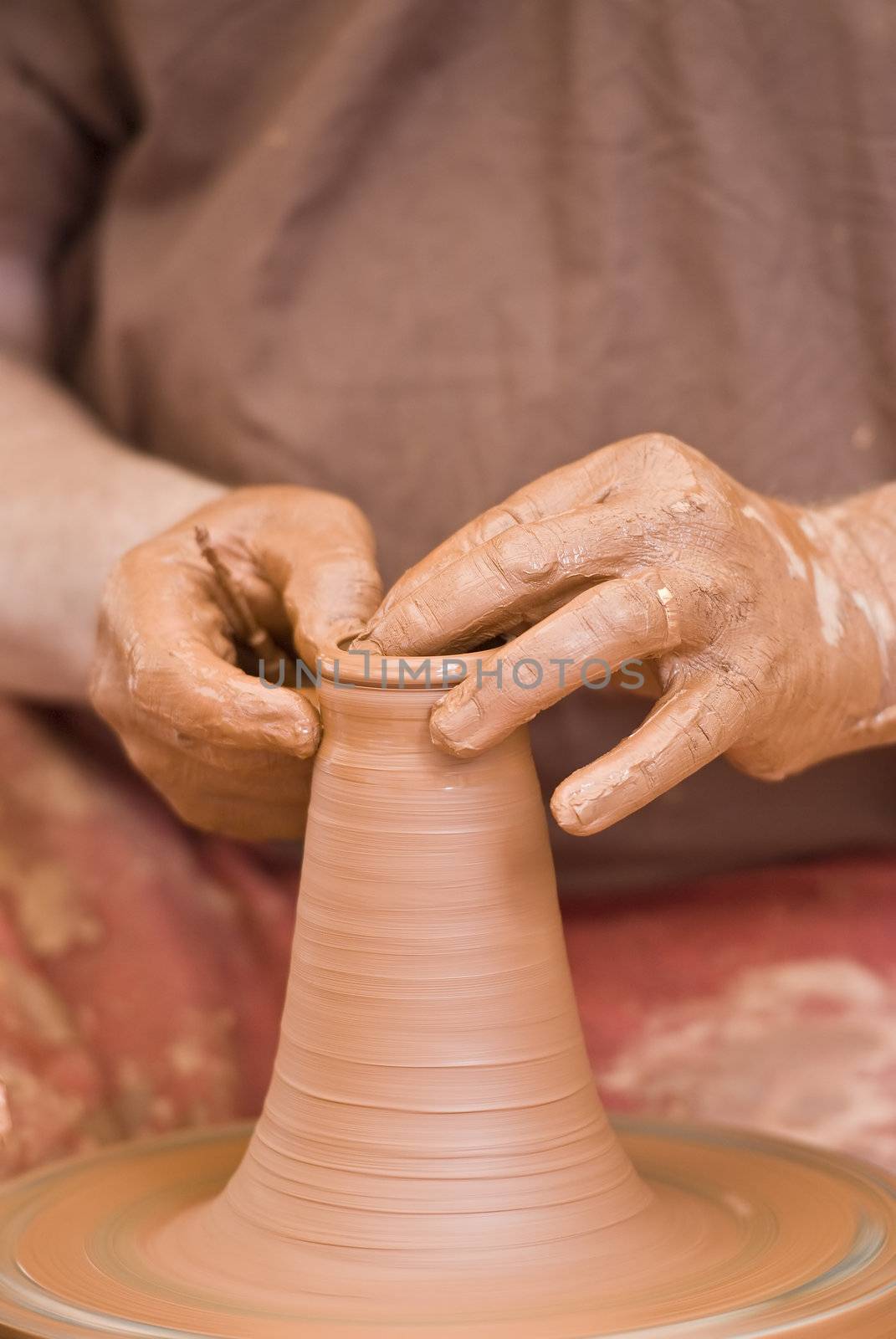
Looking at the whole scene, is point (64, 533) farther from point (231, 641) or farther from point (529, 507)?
point (529, 507)

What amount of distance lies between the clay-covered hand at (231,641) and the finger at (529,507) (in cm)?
9

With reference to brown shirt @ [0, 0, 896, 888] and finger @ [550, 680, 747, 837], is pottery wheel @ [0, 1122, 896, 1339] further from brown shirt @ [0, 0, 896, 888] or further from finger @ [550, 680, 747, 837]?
brown shirt @ [0, 0, 896, 888]

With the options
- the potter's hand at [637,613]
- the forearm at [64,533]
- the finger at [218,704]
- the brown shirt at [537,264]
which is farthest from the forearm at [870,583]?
the forearm at [64,533]

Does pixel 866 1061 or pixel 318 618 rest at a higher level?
pixel 318 618

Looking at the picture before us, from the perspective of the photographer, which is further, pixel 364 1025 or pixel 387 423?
pixel 387 423

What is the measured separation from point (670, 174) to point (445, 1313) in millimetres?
913

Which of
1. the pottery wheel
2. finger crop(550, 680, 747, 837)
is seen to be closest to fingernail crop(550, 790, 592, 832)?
finger crop(550, 680, 747, 837)

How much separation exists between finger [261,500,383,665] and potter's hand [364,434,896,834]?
0.33 ft

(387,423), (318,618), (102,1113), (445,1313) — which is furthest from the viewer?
(387,423)

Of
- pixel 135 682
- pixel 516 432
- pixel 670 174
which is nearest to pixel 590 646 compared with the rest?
pixel 135 682

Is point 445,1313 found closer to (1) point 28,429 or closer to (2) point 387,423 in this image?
(2) point 387,423

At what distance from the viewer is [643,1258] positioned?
0.83 meters

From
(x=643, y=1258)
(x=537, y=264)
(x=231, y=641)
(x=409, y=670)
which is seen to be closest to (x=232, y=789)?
(x=231, y=641)

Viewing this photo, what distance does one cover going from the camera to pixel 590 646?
2.61ft
